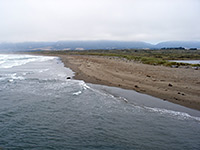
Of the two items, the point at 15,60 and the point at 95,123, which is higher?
the point at 15,60

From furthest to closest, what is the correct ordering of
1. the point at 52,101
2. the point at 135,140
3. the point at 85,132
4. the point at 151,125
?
the point at 52,101, the point at 151,125, the point at 85,132, the point at 135,140

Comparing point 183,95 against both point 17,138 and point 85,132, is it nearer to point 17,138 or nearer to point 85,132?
point 85,132

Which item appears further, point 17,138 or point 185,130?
point 185,130

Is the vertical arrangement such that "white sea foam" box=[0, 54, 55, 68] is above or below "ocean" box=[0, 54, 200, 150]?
above

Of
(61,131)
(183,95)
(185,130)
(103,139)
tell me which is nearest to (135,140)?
(103,139)

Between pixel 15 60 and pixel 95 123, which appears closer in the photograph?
pixel 95 123

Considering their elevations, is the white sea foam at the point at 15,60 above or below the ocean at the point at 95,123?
above

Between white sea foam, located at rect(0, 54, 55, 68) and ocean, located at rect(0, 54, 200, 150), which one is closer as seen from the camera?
ocean, located at rect(0, 54, 200, 150)

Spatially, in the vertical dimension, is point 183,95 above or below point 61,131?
above
